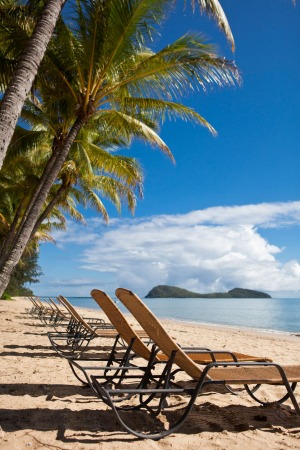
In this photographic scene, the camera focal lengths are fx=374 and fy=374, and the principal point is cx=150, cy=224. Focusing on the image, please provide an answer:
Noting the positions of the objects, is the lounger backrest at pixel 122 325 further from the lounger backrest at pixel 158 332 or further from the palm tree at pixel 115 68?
the palm tree at pixel 115 68

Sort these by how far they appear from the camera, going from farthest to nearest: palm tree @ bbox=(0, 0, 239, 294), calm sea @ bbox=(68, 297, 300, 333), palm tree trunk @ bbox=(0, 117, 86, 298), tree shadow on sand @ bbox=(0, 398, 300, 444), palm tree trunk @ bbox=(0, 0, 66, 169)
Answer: calm sea @ bbox=(68, 297, 300, 333), palm tree @ bbox=(0, 0, 239, 294), palm tree trunk @ bbox=(0, 117, 86, 298), palm tree trunk @ bbox=(0, 0, 66, 169), tree shadow on sand @ bbox=(0, 398, 300, 444)

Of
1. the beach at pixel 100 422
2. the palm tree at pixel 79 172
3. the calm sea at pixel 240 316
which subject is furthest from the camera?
the calm sea at pixel 240 316

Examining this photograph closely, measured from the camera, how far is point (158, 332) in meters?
2.63

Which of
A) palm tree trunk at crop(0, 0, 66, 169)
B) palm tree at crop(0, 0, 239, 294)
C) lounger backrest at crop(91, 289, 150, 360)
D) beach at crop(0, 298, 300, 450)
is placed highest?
palm tree at crop(0, 0, 239, 294)

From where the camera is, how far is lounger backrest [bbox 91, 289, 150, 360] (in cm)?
335

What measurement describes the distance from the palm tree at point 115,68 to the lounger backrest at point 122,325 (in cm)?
307

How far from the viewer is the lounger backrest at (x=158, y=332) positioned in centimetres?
258

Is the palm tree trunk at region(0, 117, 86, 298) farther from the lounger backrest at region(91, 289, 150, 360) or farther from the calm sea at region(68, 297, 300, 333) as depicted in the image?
the calm sea at region(68, 297, 300, 333)

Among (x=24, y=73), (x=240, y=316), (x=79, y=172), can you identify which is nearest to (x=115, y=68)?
(x=24, y=73)

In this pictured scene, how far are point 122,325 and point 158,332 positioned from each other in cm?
97

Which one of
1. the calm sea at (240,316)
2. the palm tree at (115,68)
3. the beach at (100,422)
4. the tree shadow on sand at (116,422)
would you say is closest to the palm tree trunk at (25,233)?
the palm tree at (115,68)

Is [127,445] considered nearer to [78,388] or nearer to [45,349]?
[78,388]

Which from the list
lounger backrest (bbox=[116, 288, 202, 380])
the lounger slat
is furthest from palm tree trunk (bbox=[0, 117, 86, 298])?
the lounger slat

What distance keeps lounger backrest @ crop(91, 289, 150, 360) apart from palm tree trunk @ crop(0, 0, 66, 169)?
1763 millimetres
